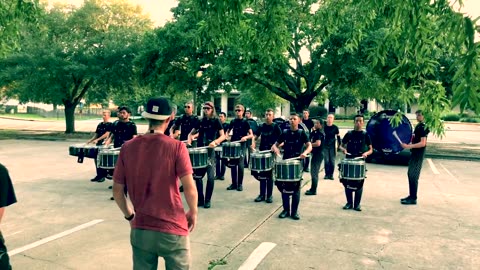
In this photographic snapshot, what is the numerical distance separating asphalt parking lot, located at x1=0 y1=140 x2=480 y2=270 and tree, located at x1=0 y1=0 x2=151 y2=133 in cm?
1536

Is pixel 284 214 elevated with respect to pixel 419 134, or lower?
lower

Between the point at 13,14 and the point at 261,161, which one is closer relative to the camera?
the point at 261,161

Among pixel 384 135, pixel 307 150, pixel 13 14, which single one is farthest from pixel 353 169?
pixel 13 14

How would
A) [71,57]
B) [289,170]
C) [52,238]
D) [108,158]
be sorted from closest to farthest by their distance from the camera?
[52,238]
[289,170]
[108,158]
[71,57]

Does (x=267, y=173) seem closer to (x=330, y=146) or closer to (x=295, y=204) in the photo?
(x=295, y=204)

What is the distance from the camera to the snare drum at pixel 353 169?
758cm

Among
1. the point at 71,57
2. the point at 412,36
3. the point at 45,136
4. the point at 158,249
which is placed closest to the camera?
the point at 158,249

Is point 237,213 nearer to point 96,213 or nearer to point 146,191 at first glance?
point 96,213

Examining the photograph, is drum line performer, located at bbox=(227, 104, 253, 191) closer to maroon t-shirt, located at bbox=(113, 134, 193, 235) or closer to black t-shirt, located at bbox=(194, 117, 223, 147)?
black t-shirt, located at bbox=(194, 117, 223, 147)

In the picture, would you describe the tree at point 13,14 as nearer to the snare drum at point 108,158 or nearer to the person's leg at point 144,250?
the snare drum at point 108,158

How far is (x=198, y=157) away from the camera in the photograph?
25.1ft

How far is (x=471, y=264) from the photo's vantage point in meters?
5.21

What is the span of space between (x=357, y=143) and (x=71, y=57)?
70.2ft

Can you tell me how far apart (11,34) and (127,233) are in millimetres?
6048
